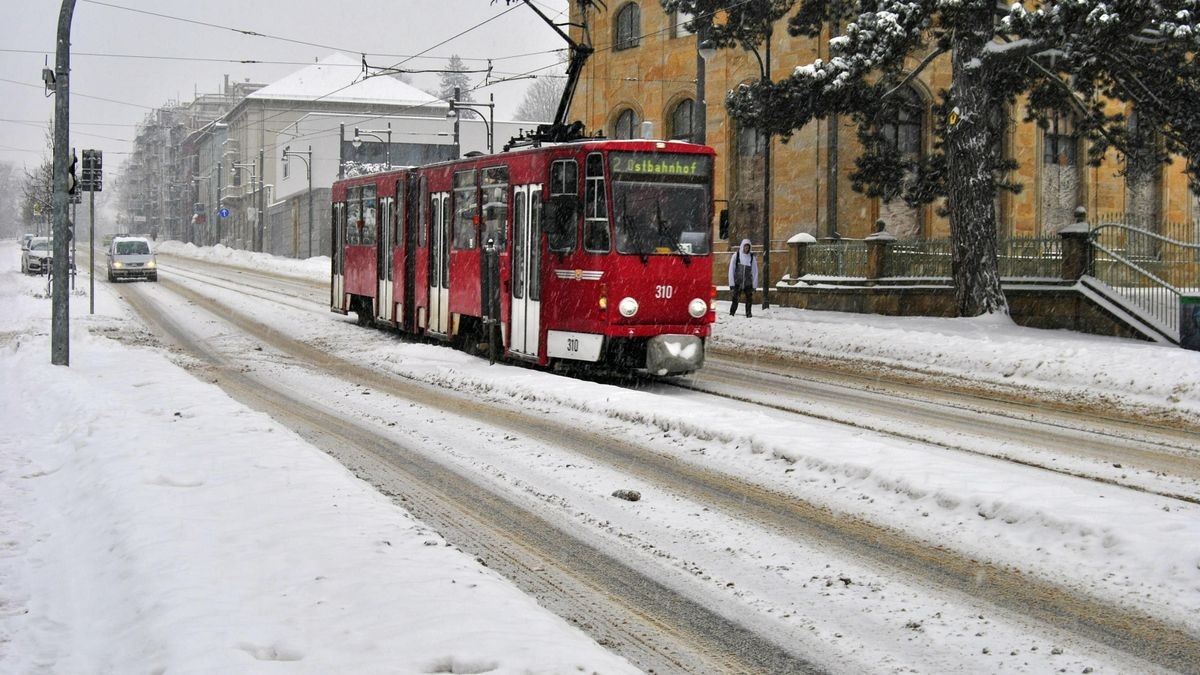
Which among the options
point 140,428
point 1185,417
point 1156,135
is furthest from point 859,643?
point 1156,135

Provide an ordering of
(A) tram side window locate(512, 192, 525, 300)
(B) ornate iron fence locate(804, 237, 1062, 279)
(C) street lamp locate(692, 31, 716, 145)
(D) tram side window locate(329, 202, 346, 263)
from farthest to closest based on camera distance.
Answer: (D) tram side window locate(329, 202, 346, 263) < (C) street lamp locate(692, 31, 716, 145) < (B) ornate iron fence locate(804, 237, 1062, 279) < (A) tram side window locate(512, 192, 525, 300)

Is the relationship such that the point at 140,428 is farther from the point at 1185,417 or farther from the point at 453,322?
the point at 1185,417

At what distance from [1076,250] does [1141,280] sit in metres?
1.55

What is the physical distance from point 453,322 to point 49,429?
9.39 meters

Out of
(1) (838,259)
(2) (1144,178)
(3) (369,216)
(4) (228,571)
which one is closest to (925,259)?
(1) (838,259)

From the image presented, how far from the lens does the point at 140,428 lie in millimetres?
11180

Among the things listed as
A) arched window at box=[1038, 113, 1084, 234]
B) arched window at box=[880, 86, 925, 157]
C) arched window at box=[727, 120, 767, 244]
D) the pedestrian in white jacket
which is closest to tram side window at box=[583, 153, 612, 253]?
the pedestrian in white jacket

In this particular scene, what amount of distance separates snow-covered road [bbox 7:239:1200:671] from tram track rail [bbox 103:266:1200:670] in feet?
0.09

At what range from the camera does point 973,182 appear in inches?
955

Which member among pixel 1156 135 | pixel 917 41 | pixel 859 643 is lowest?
pixel 859 643

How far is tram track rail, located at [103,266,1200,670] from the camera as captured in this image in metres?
5.84

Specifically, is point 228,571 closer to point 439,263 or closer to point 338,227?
point 439,263

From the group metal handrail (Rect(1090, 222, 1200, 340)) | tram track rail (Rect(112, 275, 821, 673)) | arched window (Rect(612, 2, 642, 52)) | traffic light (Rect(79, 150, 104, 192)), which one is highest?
arched window (Rect(612, 2, 642, 52))

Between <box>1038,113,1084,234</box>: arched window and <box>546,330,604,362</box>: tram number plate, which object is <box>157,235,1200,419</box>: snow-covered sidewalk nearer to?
<box>546,330,604,362</box>: tram number plate
